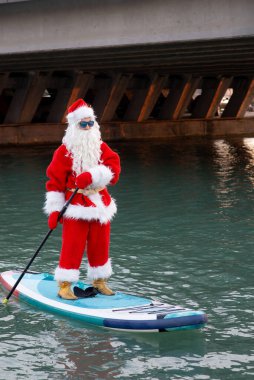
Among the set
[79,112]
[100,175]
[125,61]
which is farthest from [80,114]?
[125,61]

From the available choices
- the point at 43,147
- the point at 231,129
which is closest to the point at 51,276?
the point at 43,147

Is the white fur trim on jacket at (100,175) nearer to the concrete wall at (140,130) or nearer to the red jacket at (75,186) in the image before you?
the red jacket at (75,186)

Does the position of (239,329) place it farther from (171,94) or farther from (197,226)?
(171,94)

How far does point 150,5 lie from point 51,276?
1213 cm

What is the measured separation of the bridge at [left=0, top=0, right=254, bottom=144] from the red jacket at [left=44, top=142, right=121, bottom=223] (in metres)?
11.0

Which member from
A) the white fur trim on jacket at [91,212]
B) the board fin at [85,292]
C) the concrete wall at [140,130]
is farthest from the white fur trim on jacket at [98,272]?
the concrete wall at [140,130]

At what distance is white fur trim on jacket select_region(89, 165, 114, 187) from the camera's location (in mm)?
8570

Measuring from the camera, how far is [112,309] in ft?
27.0

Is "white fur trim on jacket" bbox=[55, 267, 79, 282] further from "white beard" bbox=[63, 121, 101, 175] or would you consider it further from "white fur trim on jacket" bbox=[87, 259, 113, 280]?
"white beard" bbox=[63, 121, 101, 175]

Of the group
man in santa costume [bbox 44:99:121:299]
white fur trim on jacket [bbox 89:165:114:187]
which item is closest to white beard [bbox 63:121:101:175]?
man in santa costume [bbox 44:99:121:299]

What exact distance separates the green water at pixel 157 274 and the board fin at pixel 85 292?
42 cm

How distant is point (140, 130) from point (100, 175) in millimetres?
30052

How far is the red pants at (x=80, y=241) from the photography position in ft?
28.4

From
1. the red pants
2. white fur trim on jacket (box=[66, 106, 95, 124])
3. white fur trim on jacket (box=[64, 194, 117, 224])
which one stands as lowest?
the red pants
